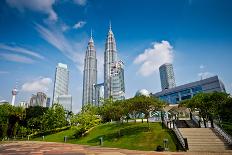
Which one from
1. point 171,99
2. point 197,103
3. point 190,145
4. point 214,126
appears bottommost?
point 190,145

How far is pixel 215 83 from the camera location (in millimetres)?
132250

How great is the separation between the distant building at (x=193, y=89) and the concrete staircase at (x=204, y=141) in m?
106

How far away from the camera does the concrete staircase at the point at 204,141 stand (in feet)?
88.5

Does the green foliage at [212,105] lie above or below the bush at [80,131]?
above

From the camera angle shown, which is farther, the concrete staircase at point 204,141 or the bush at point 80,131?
the bush at point 80,131

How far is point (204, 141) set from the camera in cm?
2944

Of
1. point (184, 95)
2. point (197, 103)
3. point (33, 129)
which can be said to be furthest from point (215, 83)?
point (33, 129)

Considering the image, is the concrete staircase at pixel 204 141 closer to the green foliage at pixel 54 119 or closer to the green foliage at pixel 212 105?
the green foliage at pixel 212 105

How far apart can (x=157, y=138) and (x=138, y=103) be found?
27.2 feet

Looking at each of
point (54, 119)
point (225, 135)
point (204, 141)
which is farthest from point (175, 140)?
point (54, 119)

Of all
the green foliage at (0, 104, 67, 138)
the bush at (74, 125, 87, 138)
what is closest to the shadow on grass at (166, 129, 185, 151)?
the bush at (74, 125, 87, 138)

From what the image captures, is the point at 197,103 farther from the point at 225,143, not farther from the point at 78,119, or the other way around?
the point at 78,119

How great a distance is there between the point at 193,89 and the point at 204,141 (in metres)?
124

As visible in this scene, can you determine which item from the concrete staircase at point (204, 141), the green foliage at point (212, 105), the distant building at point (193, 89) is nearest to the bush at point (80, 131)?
the concrete staircase at point (204, 141)
